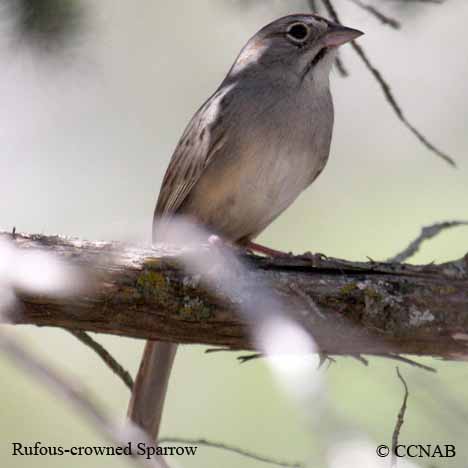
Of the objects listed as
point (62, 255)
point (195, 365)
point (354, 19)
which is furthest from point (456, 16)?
point (62, 255)

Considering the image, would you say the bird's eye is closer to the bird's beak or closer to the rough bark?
the bird's beak

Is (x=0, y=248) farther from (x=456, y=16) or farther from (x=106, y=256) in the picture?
(x=456, y=16)

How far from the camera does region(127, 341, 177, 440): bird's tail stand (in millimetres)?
4777

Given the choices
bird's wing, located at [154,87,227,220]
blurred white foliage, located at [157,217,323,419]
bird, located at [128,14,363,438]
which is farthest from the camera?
bird's wing, located at [154,87,227,220]

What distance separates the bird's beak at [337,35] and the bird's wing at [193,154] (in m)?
0.66

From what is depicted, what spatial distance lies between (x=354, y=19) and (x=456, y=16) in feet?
9.15

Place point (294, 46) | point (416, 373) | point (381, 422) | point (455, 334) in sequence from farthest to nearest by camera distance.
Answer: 1. point (294, 46)
2. point (381, 422)
3. point (416, 373)
4. point (455, 334)

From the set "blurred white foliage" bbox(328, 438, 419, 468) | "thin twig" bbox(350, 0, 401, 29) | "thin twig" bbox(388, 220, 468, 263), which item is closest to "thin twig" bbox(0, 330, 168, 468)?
"blurred white foliage" bbox(328, 438, 419, 468)

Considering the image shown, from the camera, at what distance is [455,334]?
3975 mm

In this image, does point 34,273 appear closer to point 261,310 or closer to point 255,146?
point 261,310

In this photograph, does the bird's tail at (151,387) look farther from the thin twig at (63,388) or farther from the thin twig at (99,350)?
the thin twig at (63,388)

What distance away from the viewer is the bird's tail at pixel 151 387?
478 cm

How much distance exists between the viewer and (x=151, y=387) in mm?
4902

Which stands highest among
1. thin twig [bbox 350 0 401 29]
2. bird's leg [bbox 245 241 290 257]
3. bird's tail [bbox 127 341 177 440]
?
thin twig [bbox 350 0 401 29]
